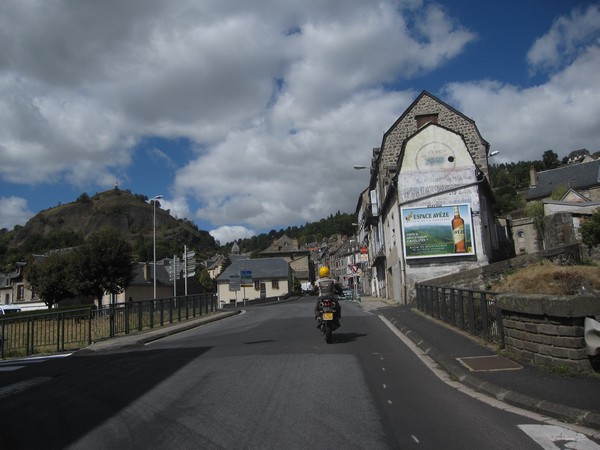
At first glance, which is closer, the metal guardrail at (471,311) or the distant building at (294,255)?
the metal guardrail at (471,311)

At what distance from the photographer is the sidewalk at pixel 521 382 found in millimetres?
5258

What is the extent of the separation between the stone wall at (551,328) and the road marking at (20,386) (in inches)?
321

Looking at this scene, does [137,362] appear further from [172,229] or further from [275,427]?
[172,229]

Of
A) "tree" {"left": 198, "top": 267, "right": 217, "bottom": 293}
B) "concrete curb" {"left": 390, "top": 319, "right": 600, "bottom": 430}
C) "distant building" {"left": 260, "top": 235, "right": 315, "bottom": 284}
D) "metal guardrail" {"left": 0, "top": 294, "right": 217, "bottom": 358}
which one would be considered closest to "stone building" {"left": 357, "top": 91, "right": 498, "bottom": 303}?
"metal guardrail" {"left": 0, "top": 294, "right": 217, "bottom": 358}

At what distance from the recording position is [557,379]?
6379 mm

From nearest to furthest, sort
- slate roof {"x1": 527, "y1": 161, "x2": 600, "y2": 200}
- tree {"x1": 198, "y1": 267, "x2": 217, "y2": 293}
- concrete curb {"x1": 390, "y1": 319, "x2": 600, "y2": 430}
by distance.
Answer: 1. concrete curb {"x1": 390, "y1": 319, "x2": 600, "y2": 430}
2. slate roof {"x1": 527, "y1": 161, "x2": 600, "y2": 200}
3. tree {"x1": 198, "y1": 267, "x2": 217, "y2": 293}

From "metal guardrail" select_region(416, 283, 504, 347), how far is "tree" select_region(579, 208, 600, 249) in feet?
39.3

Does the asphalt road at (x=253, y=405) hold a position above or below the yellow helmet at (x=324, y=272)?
below

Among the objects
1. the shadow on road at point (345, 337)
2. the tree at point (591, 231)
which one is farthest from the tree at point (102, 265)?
the tree at point (591, 231)

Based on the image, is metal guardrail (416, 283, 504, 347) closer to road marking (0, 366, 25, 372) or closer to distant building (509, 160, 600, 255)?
road marking (0, 366, 25, 372)

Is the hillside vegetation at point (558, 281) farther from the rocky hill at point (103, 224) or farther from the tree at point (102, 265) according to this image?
the rocky hill at point (103, 224)

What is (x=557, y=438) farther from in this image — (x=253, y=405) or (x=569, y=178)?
(x=569, y=178)

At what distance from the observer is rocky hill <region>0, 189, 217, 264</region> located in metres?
146

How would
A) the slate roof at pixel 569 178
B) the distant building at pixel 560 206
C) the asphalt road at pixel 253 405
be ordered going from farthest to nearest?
the slate roof at pixel 569 178 → the distant building at pixel 560 206 → the asphalt road at pixel 253 405
